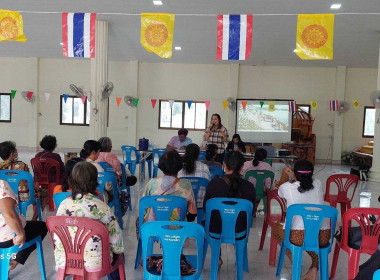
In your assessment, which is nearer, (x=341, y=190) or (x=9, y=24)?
(x=341, y=190)

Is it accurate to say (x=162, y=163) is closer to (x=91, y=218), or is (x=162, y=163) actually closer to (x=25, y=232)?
(x=91, y=218)

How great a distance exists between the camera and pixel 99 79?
332 inches

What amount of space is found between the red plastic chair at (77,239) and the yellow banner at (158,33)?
3.75 metres

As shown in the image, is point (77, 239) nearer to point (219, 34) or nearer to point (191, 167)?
point (191, 167)

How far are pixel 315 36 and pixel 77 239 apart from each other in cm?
445

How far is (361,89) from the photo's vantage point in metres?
12.3

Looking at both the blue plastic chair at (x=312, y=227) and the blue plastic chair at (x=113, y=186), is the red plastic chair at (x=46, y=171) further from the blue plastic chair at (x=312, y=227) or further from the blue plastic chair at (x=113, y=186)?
the blue plastic chair at (x=312, y=227)

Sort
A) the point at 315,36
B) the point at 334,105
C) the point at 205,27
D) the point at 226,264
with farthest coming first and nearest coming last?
the point at 334,105 < the point at 205,27 < the point at 315,36 < the point at 226,264

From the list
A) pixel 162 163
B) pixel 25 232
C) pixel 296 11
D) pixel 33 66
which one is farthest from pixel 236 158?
pixel 33 66

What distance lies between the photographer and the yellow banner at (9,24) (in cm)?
552

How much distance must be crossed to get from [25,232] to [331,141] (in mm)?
11731

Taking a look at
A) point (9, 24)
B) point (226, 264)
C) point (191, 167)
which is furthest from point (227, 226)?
point (9, 24)

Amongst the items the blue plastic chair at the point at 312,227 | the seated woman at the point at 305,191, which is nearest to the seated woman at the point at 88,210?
the blue plastic chair at the point at 312,227

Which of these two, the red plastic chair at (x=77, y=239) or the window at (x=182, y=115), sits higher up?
Result: the window at (x=182, y=115)
